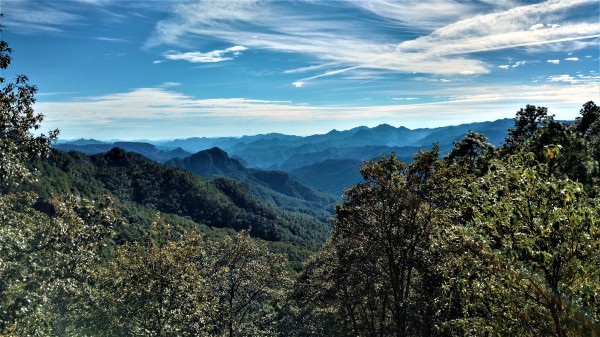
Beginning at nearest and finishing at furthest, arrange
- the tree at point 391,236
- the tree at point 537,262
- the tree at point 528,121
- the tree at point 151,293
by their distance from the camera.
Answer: the tree at point 537,262
the tree at point 391,236
the tree at point 151,293
the tree at point 528,121

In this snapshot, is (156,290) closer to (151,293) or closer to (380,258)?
(151,293)

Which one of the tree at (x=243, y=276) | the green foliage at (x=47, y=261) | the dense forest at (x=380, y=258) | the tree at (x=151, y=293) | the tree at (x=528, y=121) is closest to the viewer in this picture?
the dense forest at (x=380, y=258)

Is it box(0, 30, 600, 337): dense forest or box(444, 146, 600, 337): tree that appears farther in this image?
box(0, 30, 600, 337): dense forest

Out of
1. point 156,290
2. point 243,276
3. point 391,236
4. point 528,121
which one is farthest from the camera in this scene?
point 528,121

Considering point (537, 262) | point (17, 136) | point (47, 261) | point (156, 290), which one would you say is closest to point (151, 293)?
point (156, 290)

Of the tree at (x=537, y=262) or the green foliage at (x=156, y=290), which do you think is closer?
the tree at (x=537, y=262)

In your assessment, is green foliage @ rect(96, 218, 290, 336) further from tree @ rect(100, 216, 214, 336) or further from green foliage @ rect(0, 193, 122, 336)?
green foliage @ rect(0, 193, 122, 336)

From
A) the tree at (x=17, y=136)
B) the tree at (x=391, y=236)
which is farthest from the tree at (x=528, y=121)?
the tree at (x=17, y=136)

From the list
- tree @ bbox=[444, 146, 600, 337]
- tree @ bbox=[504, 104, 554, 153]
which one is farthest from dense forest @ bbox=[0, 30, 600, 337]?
tree @ bbox=[504, 104, 554, 153]

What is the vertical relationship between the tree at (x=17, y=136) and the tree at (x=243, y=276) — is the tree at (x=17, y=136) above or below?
above

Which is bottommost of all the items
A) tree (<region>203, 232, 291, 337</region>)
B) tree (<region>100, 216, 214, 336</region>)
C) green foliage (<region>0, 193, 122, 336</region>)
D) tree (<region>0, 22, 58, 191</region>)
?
tree (<region>203, 232, 291, 337</region>)

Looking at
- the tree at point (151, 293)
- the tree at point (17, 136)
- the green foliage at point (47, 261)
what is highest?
the tree at point (17, 136)

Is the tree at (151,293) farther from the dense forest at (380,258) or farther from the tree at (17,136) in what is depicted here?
the tree at (17,136)

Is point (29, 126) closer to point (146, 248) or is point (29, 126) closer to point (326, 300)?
point (146, 248)
